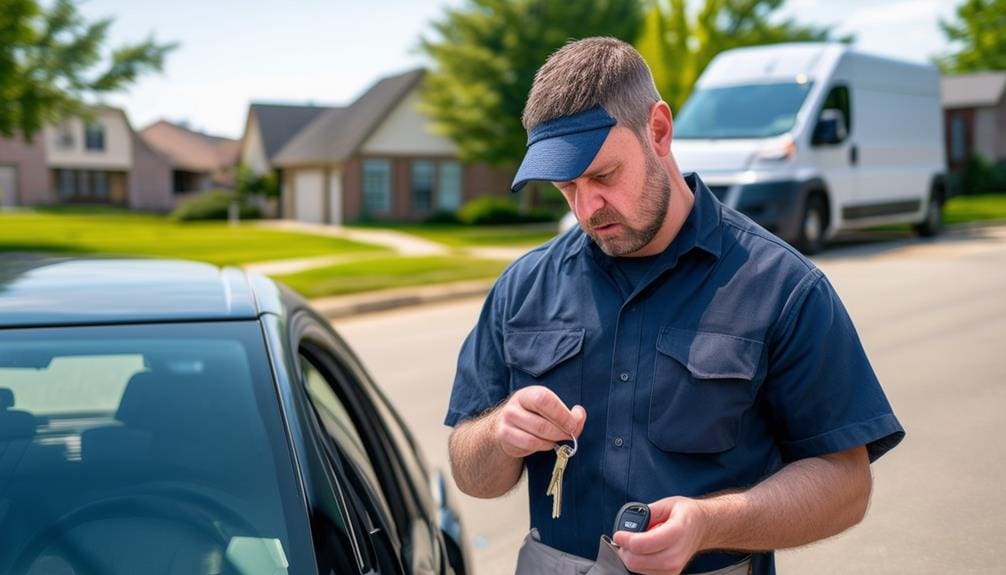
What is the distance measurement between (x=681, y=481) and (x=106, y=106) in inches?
1094

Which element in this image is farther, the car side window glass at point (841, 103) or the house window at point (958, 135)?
the house window at point (958, 135)

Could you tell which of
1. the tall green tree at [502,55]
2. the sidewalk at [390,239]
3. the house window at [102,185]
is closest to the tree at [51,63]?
the sidewalk at [390,239]

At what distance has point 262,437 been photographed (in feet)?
8.21

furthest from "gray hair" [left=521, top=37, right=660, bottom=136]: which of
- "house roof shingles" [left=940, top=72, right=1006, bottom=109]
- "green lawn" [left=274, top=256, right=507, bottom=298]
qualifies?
"house roof shingles" [left=940, top=72, right=1006, bottom=109]

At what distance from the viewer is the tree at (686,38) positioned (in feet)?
98.9

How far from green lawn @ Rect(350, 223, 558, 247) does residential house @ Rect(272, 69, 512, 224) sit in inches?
75.3

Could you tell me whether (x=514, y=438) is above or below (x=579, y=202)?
below

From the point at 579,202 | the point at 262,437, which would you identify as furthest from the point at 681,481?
the point at 262,437

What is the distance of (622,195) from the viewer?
2074 mm

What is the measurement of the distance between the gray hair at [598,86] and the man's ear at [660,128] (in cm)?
2

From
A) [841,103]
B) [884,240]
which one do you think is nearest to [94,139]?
[884,240]

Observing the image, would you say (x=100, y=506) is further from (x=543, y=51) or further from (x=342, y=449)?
(x=543, y=51)

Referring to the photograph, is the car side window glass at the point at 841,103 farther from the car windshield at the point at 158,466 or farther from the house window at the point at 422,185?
the house window at the point at 422,185

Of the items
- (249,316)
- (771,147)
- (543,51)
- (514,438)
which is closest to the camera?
(514,438)
